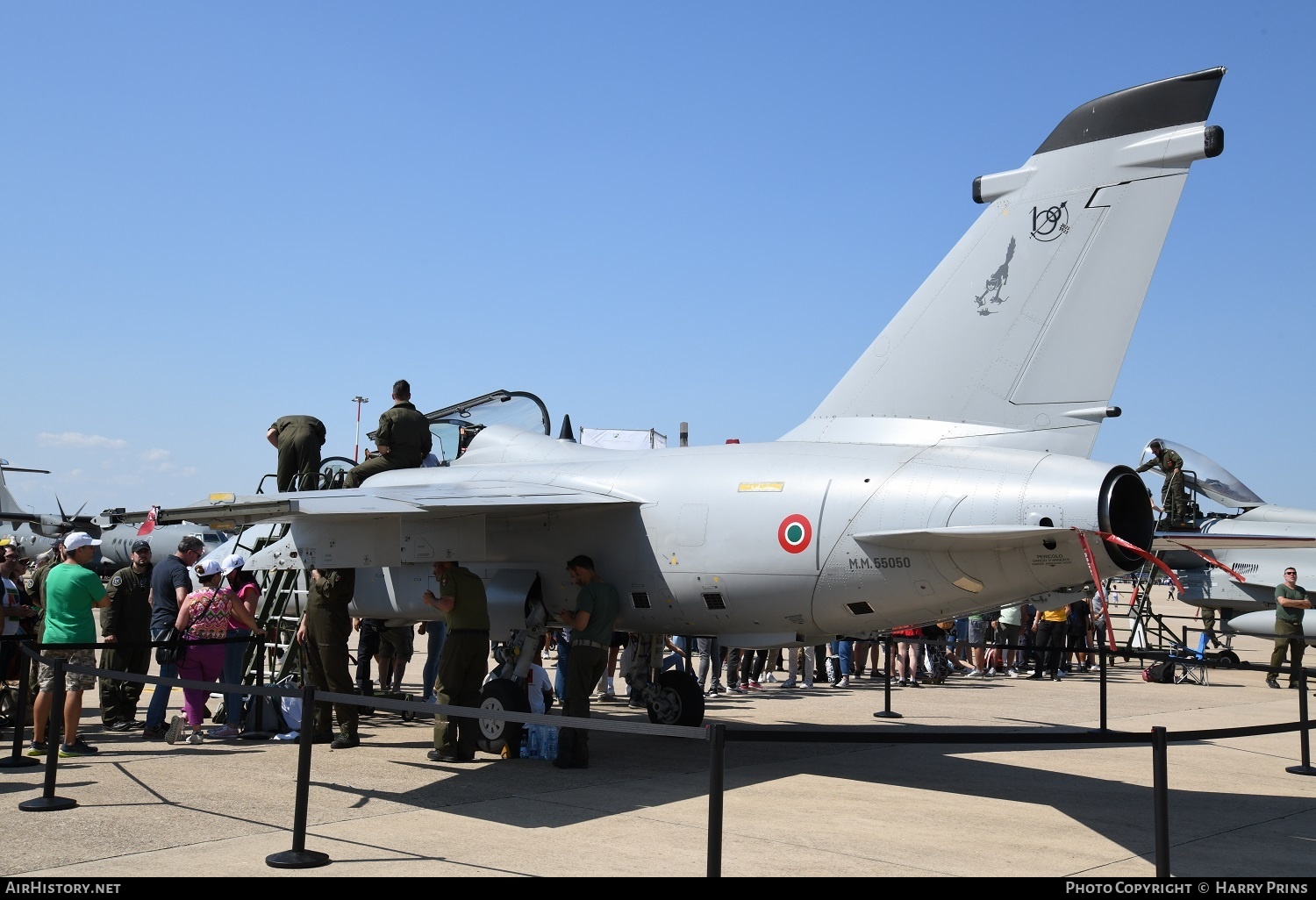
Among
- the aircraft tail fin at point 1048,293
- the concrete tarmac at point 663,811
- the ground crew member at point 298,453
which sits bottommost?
the concrete tarmac at point 663,811

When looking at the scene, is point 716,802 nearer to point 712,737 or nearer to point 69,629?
point 712,737

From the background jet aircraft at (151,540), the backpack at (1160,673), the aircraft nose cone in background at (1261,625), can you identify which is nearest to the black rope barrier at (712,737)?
the backpack at (1160,673)

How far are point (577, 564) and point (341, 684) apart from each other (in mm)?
2510

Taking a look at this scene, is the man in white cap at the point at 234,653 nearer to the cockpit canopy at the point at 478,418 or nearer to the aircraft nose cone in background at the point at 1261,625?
the cockpit canopy at the point at 478,418

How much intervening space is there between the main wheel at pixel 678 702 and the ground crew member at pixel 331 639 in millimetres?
2867

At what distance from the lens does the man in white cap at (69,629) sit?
8.52 m

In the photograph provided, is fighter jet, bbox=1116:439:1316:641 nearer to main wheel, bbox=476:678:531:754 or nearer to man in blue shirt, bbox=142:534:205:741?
main wheel, bbox=476:678:531:754

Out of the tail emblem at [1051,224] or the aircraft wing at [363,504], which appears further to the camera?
the aircraft wing at [363,504]

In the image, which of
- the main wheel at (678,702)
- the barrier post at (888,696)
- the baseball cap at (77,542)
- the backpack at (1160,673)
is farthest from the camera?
the backpack at (1160,673)

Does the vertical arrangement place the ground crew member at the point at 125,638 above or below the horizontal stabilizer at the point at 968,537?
below

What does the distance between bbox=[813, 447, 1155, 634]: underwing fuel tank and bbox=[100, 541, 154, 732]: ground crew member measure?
6602 millimetres

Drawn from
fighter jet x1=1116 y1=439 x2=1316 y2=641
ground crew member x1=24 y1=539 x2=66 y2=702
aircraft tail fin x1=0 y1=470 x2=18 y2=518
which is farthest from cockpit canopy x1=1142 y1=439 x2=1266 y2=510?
aircraft tail fin x1=0 y1=470 x2=18 y2=518

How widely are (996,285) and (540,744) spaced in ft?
17.6

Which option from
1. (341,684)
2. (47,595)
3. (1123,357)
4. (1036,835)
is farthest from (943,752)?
(47,595)
